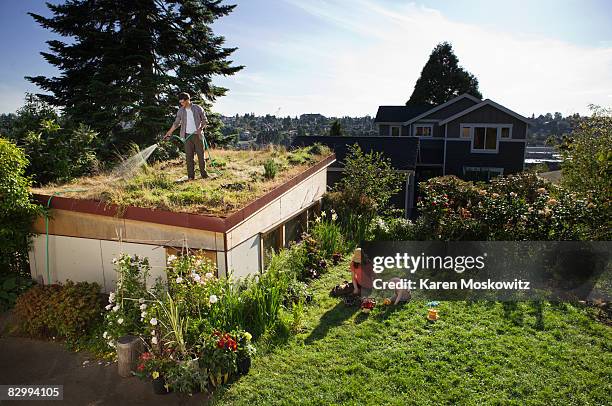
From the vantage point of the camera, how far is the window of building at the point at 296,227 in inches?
386

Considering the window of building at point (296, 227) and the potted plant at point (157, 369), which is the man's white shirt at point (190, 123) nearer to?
the window of building at point (296, 227)

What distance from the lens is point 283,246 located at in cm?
934

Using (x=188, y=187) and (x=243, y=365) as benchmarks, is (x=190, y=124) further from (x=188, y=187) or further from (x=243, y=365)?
(x=243, y=365)

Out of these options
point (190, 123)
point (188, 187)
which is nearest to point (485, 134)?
point (190, 123)

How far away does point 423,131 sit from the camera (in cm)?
2777

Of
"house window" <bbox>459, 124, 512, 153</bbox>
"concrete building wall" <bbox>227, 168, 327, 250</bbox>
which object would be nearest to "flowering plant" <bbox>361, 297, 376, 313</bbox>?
"concrete building wall" <bbox>227, 168, 327, 250</bbox>

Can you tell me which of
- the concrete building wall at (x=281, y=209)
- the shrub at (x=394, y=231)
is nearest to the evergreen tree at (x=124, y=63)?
the concrete building wall at (x=281, y=209)

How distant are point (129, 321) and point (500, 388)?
5.22 metres

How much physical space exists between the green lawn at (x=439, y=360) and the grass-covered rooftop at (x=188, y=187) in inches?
102

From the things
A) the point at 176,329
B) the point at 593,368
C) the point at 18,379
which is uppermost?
the point at 176,329

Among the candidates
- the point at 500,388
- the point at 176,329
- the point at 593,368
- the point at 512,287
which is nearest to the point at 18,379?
the point at 176,329

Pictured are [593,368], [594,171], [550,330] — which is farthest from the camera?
[594,171]

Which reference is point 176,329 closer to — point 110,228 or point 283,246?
point 110,228

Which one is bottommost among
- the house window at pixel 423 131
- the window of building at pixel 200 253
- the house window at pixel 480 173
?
the window of building at pixel 200 253
